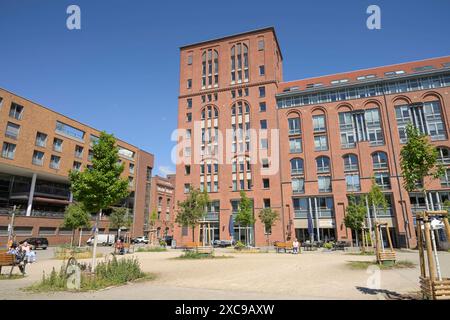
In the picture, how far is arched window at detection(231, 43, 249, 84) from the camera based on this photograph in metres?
51.8

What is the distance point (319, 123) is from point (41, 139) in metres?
44.5

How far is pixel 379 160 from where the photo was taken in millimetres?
42031

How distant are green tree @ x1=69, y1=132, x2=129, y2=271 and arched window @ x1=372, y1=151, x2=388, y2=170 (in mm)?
38358

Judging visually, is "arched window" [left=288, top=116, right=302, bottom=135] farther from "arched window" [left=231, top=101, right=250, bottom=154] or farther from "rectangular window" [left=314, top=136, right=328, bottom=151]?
"arched window" [left=231, top=101, right=250, bottom=154]

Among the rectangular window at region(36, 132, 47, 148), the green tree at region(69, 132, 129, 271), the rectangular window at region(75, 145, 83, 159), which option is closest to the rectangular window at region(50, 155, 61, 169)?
the rectangular window at region(36, 132, 47, 148)

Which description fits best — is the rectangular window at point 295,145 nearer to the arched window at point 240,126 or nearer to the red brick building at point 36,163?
the arched window at point 240,126

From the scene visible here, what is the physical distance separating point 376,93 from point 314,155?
43.4ft

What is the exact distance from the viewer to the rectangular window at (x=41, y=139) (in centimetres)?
4606

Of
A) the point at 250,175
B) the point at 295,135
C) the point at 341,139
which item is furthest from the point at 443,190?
the point at 250,175

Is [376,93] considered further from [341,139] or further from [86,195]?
[86,195]

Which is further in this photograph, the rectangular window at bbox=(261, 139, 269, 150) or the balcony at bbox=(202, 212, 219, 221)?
the balcony at bbox=(202, 212, 219, 221)

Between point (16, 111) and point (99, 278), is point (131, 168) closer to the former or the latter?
point (16, 111)

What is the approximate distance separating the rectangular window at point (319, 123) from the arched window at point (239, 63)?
14.0m

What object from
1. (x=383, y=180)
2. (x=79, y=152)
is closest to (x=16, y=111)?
(x=79, y=152)
